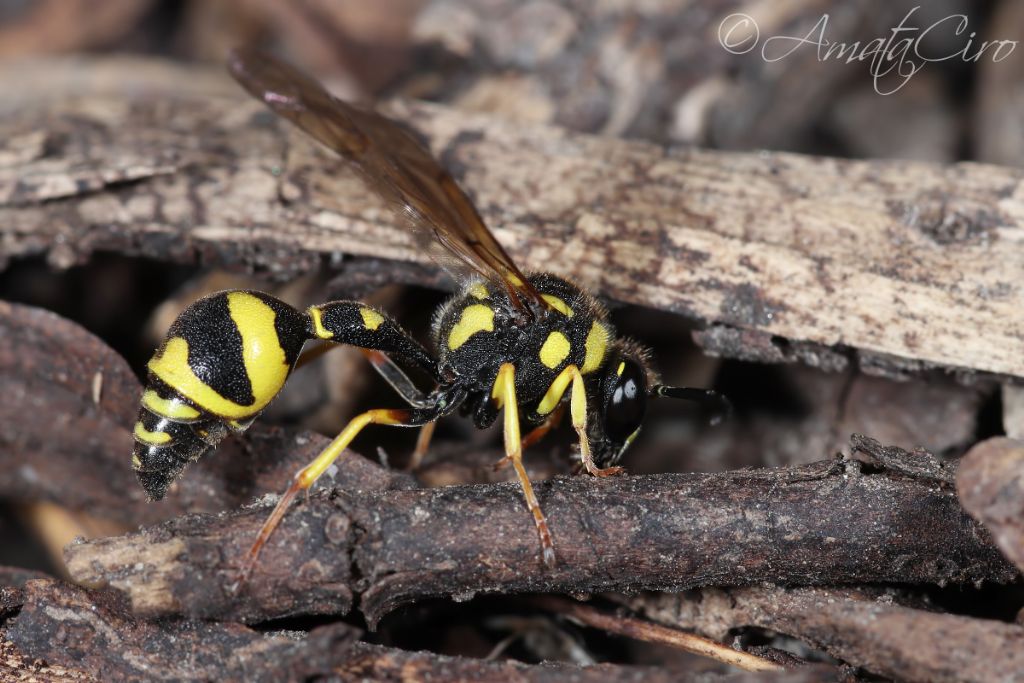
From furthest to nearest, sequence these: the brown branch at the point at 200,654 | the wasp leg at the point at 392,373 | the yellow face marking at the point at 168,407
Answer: the wasp leg at the point at 392,373
the yellow face marking at the point at 168,407
the brown branch at the point at 200,654

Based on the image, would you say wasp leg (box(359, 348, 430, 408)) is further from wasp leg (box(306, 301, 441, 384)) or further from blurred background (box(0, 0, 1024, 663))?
blurred background (box(0, 0, 1024, 663))

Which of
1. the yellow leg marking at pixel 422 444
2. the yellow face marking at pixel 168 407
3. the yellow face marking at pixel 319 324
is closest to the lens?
the yellow face marking at pixel 168 407

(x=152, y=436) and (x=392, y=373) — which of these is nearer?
(x=152, y=436)

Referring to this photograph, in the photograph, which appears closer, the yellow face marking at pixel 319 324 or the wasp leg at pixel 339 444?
the wasp leg at pixel 339 444

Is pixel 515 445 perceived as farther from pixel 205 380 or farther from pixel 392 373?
pixel 205 380

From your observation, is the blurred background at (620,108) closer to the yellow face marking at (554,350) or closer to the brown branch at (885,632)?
the yellow face marking at (554,350)

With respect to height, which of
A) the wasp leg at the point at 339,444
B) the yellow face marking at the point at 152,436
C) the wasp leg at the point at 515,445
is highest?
the wasp leg at the point at 515,445

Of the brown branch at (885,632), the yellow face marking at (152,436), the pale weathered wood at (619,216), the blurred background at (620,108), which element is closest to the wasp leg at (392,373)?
the blurred background at (620,108)

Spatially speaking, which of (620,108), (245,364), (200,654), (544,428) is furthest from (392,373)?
(620,108)
